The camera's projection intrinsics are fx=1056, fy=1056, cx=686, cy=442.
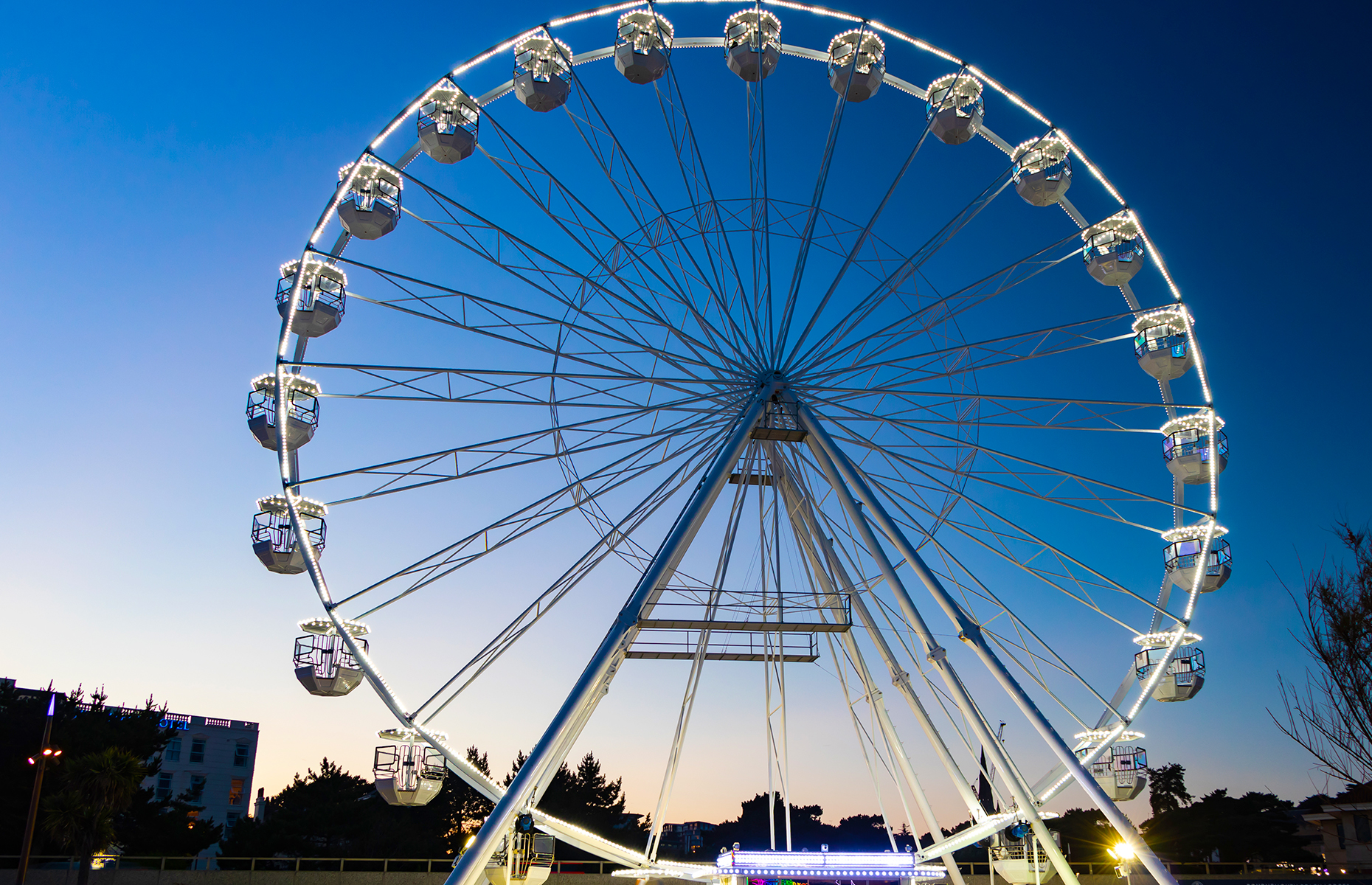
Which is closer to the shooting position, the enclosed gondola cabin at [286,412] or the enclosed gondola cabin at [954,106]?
the enclosed gondola cabin at [286,412]

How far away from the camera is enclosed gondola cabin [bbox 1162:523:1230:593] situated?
18109 millimetres

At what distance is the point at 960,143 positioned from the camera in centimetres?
1944

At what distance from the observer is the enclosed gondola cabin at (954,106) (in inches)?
751

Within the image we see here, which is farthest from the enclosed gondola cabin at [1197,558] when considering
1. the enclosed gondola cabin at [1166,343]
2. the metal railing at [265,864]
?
the metal railing at [265,864]

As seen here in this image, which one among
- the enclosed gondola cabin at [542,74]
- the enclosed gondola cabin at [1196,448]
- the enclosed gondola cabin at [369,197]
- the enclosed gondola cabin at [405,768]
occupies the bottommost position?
the enclosed gondola cabin at [405,768]

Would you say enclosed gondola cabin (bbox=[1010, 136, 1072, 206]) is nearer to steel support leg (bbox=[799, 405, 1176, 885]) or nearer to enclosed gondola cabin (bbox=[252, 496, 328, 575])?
steel support leg (bbox=[799, 405, 1176, 885])

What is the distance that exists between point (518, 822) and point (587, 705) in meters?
4.11

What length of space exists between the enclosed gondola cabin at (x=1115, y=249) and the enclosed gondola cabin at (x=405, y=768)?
14.4m

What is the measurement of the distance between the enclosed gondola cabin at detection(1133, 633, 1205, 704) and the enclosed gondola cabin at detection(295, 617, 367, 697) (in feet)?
43.3

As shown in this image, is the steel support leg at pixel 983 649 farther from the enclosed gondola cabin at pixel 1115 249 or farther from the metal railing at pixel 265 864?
the metal railing at pixel 265 864

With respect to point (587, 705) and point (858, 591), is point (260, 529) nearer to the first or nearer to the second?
point (587, 705)

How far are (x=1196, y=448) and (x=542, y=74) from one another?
1318cm

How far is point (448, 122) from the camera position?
1845cm

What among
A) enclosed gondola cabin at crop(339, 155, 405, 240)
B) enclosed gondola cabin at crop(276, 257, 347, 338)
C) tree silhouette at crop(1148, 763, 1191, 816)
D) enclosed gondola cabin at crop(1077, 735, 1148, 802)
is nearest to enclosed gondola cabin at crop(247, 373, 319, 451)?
enclosed gondola cabin at crop(276, 257, 347, 338)
